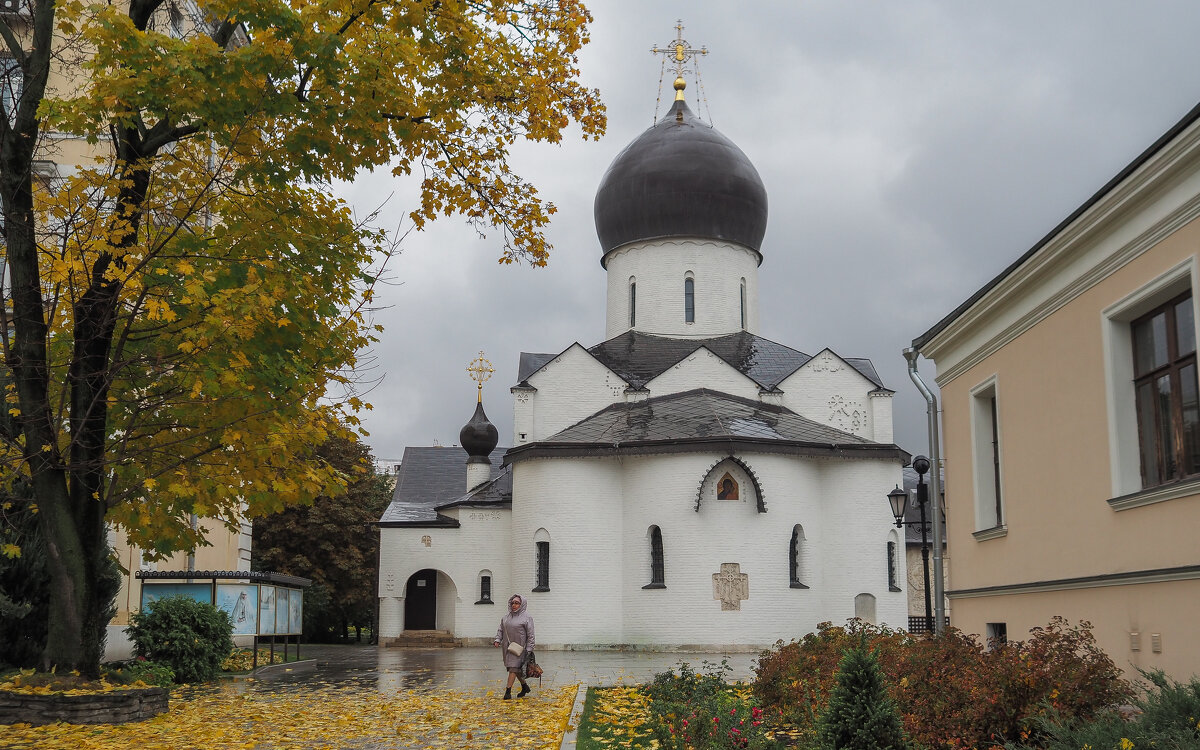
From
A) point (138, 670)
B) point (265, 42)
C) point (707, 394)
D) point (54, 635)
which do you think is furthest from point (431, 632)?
point (265, 42)

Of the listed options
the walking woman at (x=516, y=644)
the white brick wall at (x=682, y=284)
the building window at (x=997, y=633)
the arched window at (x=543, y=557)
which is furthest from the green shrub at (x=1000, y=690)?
the white brick wall at (x=682, y=284)

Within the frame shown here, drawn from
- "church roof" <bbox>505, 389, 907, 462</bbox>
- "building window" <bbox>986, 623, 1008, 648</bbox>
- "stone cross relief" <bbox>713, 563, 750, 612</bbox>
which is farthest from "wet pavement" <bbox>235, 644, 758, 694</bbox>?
"church roof" <bbox>505, 389, 907, 462</bbox>

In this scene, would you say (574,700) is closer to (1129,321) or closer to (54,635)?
(54,635)

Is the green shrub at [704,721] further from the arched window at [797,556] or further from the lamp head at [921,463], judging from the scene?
the arched window at [797,556]

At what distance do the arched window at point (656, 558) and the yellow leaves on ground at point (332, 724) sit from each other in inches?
547

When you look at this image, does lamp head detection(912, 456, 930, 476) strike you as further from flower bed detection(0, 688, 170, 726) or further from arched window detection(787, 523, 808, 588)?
flower bed detection(0, 688, 170, 726)

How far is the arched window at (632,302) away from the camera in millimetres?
35531

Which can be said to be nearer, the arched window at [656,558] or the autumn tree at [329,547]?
the arched window at [656,558]

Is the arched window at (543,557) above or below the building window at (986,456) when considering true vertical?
below

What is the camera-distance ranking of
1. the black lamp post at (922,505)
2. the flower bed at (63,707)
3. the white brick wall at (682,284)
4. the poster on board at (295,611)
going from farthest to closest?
the white brick wall at (682,284) < the poster on board at (295,611) < the black lamp post at (922,505) < the flower bed at (63,707)

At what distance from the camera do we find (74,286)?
969 centimetres

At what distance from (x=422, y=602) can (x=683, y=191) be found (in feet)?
54.6

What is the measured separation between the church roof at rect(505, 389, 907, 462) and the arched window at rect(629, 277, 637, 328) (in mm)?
4485

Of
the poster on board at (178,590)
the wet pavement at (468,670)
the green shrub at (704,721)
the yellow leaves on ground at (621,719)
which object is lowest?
the wet pavement at (468,670)
